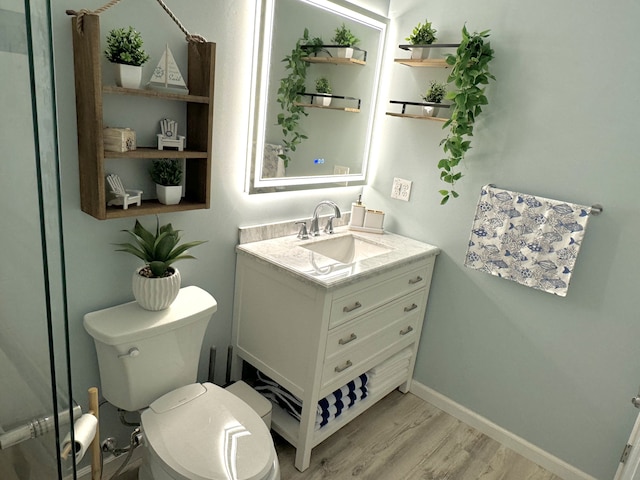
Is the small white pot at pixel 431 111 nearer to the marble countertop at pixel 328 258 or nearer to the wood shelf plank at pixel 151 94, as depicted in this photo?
the marble countertop at pixel 328 258

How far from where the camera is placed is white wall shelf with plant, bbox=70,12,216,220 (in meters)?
1.35

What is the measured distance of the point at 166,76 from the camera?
1567 mm

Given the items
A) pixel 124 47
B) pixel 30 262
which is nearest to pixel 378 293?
pixel 124 47

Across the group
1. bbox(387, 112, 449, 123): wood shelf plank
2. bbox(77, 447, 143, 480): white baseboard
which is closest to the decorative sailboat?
bbox(387, 112, 449, 123): wood shelf plank

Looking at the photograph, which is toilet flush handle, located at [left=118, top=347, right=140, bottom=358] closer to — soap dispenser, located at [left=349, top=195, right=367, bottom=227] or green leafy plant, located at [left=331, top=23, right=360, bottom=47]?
soap dispenser, located at [left=349, top=195, right=367, bottom=227]

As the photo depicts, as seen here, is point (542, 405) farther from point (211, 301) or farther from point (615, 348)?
point (211, 301)

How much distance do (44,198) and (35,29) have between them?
218 mm

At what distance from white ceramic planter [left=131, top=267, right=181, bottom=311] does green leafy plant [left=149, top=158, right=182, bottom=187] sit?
13.5 inches

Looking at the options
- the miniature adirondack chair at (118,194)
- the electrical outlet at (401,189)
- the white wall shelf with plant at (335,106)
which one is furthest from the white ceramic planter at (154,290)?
the electrical outlet at (401,189)

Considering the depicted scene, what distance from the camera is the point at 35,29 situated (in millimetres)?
574

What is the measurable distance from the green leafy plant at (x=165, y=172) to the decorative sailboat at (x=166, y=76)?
265 millimetres

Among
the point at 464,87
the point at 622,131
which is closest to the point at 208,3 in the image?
the point at 464,87

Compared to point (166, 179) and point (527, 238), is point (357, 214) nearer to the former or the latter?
point (527, 238)

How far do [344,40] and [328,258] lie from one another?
3.70 feet
